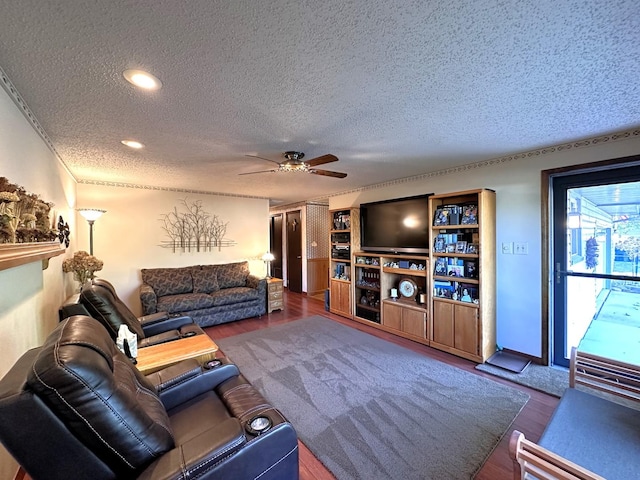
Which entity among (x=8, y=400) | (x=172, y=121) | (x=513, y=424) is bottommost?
(x=513, y=424)

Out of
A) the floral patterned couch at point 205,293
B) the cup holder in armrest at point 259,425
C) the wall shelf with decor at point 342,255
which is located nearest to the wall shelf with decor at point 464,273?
the wall shelf with decor at point 342,255

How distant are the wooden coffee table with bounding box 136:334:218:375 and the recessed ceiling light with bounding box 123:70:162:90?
1.87m

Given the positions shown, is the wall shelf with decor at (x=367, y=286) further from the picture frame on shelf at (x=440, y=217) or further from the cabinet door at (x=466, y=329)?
the cabinet door at (x=466, y=329)

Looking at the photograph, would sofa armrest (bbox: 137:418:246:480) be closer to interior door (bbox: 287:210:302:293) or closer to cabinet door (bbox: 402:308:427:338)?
cabinet door (bbox: 402:308:427:338)

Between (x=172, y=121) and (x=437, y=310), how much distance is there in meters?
3.52

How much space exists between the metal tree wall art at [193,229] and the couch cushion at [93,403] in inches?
166

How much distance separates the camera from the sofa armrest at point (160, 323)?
2.95 meters

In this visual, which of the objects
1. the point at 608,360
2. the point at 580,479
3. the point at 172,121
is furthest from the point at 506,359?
the point at 172,121

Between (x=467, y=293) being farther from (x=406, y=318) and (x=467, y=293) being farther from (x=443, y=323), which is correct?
(x=406, y=318)

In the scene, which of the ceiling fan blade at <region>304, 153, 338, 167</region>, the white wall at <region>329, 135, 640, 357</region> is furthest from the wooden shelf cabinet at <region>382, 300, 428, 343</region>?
the ceiling fan blade at <region>304, 153, 338, 167</region>

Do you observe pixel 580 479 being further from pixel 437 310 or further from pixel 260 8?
pixel 437 310

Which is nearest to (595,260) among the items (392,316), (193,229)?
(392,316)

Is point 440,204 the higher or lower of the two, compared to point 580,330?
higher

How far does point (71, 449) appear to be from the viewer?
35.0 inches
